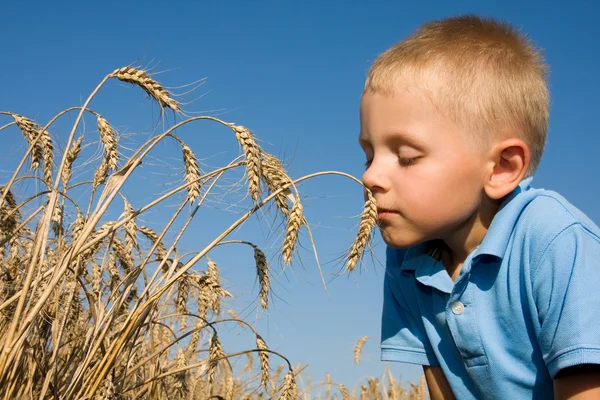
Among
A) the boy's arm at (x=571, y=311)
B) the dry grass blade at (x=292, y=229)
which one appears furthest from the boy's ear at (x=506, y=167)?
the dry grass blade at (x=292, y=229)

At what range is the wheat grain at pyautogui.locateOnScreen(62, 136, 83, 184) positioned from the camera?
284 cm

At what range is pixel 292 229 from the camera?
2.21 m

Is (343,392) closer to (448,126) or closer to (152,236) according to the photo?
(152,236)

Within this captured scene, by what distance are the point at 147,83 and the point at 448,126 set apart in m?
1.06

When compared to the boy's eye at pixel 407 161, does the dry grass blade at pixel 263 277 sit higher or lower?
lower

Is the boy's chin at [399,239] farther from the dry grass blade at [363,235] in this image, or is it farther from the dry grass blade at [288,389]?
the dry grass blade at [288,389]

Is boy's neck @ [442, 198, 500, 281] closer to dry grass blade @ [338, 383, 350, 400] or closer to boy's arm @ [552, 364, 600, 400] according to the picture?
boy's arm @ [552, 364, 600, 400]

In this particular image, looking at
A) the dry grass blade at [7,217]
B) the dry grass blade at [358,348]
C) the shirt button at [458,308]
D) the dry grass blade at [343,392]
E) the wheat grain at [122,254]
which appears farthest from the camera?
the dry grass blade at [358,348]

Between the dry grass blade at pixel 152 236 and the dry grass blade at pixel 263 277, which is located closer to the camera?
the dry grass blade at pixel 263 277

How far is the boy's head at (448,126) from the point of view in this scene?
2350mm

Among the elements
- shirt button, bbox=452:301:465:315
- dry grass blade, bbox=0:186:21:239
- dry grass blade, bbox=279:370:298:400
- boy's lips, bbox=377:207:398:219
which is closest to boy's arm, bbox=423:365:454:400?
shirt button, bbox=452:301:465:315

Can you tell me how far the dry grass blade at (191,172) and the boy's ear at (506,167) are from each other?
1.02 meters

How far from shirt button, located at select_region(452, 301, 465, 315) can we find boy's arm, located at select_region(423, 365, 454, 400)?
0.42 m

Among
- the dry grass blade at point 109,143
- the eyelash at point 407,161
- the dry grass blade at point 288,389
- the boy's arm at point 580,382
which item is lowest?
the boy's arm at point 580,382
